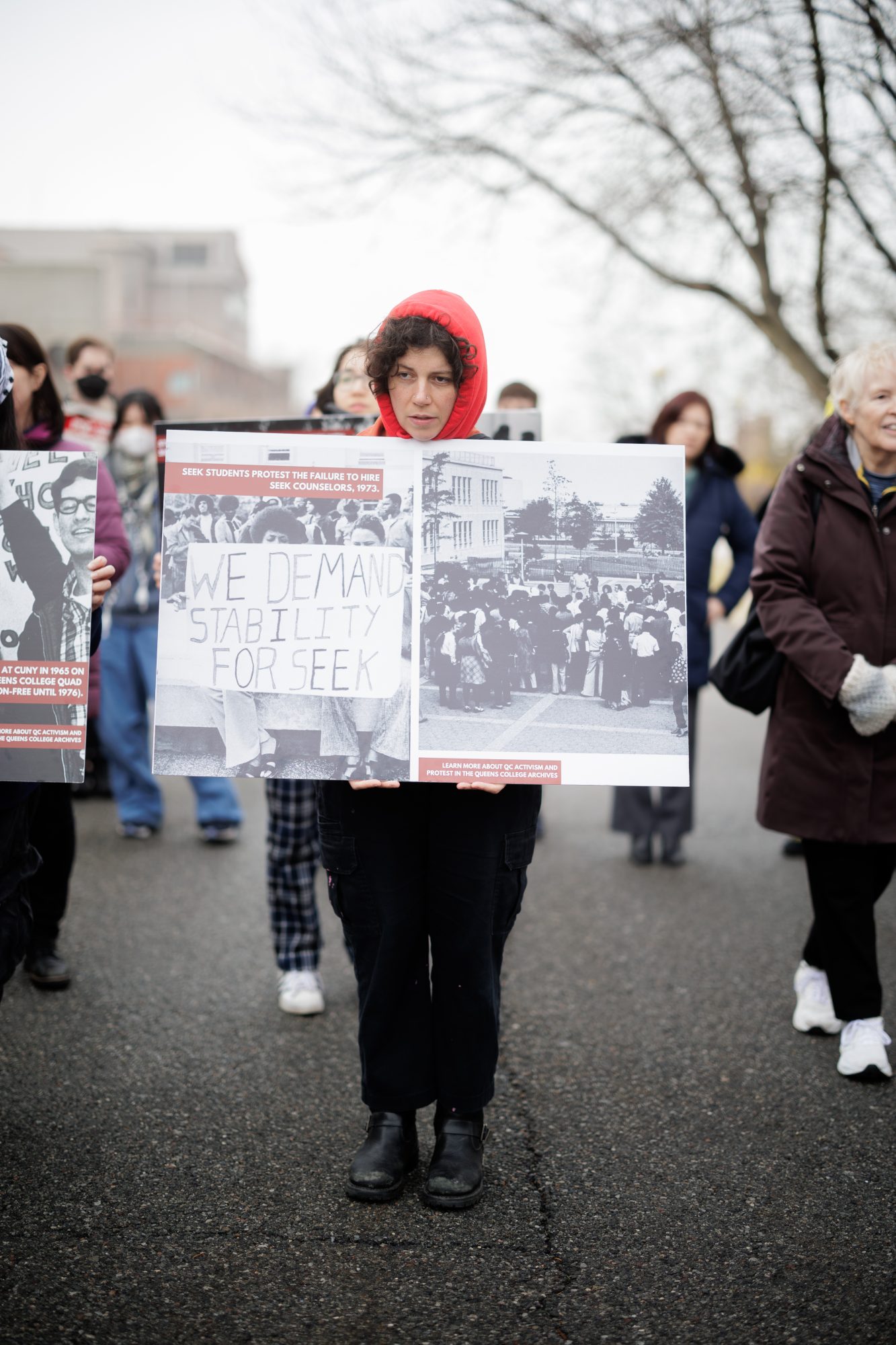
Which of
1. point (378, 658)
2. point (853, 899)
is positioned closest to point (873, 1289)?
point (853, 899)

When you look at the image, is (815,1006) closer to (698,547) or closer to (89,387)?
(698,547)

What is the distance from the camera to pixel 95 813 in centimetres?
684

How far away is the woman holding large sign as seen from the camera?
266 cm

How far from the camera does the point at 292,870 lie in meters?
3.96

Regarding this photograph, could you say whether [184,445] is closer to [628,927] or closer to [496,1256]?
[496,1256]

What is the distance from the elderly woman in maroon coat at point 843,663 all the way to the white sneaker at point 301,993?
1585mm

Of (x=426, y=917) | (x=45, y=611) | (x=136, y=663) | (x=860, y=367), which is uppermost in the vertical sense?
(x=860, y=367)

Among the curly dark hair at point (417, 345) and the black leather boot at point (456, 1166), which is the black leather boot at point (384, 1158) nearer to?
the black leather boot at point (456, 1166)

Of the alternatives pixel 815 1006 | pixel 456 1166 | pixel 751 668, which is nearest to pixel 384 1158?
pixel 456 1166

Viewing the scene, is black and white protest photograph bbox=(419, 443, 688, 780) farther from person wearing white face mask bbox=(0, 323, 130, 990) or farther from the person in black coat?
the person in black coat

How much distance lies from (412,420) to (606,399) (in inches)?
1773
